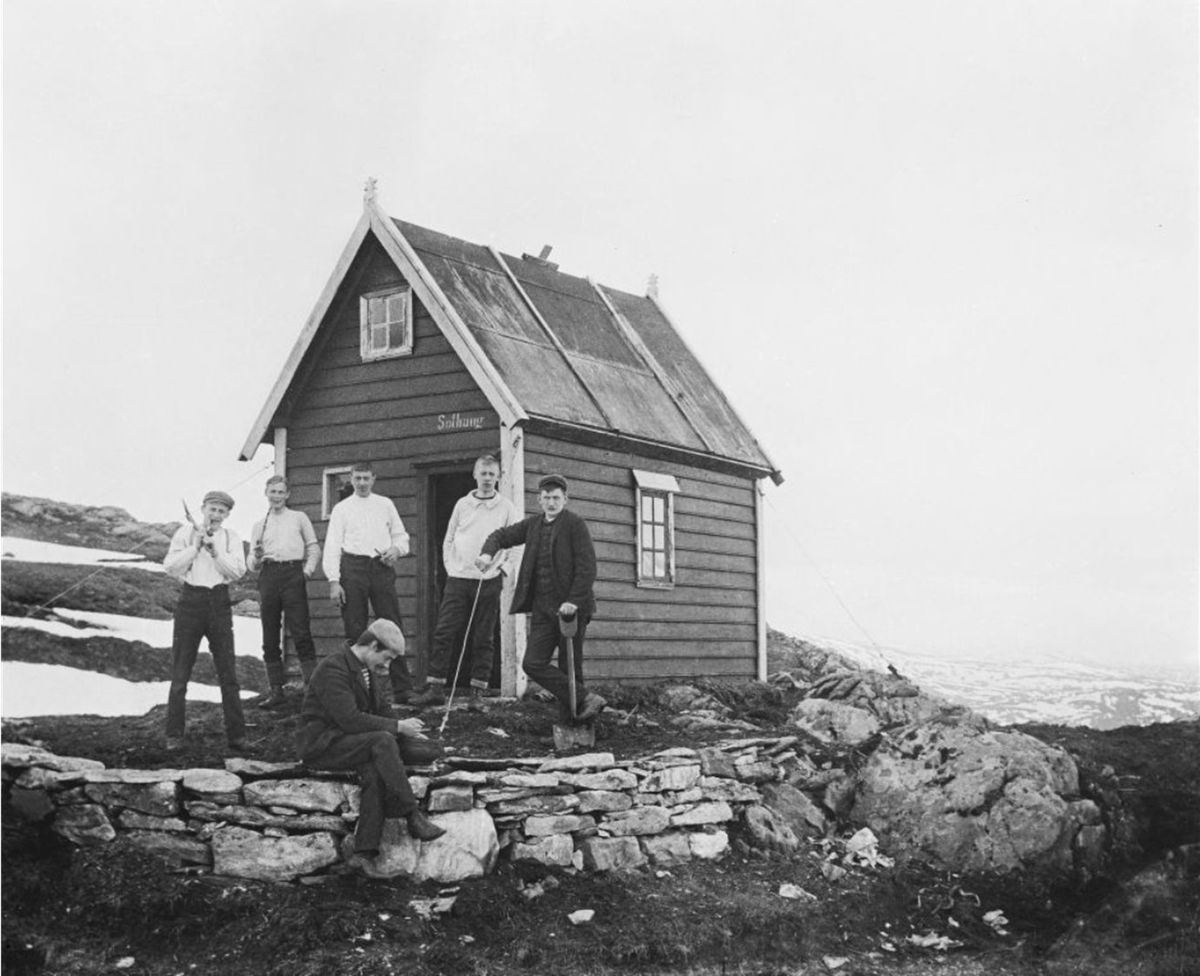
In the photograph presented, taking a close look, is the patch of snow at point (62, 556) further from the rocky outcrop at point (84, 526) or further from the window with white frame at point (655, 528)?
the window with white frame at point (655, 528)

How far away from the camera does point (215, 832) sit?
329 inches

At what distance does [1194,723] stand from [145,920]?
10.8 metres

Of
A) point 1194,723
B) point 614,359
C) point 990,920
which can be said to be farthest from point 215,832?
point 1194,723

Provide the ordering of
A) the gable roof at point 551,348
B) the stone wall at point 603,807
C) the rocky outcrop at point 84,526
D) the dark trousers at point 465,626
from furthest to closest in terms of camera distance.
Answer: the rocky outcrop at point 84,526, the gable roof at point 551,348, the dark trousers at point 465,626, the stone wall at point 603,807

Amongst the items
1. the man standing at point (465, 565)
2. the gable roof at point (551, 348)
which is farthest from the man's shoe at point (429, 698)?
the gable roof at point (551, 348)

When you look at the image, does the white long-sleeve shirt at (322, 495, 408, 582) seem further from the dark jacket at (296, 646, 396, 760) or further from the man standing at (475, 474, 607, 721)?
the dark jacket at (296, 646, 396, 760)

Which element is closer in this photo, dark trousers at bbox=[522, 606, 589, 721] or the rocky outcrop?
dark trousers at bbox=[522, 606, 589, 721]

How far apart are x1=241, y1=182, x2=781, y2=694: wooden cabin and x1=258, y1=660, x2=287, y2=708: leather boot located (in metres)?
1.50

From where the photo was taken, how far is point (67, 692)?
10.9 meters

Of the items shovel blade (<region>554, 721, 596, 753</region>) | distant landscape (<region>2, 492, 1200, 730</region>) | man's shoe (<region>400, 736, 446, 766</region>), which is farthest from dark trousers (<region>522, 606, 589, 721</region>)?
distant landscape (<region>2, 492, 1200, 730</region>)

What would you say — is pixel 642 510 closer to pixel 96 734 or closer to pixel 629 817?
pixel 629 817

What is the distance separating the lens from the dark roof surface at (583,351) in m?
13.7

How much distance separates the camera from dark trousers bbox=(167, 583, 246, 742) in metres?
9.77

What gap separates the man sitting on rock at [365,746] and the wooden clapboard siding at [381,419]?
15.7 ft
